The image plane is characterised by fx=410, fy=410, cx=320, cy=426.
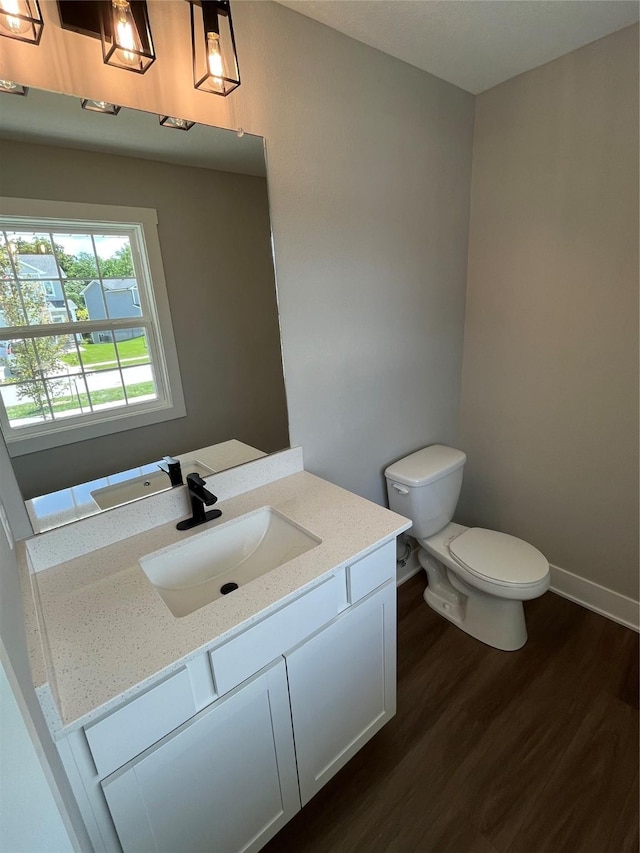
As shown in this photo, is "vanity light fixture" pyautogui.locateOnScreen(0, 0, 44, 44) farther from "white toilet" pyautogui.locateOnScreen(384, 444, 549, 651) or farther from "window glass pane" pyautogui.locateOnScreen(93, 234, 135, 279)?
"white toilet" pyautogui.locateOnScreen(384, 444, 549, 651)

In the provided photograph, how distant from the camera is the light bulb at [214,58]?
1086 mm

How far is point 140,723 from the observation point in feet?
2.76

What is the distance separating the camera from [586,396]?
188 cm

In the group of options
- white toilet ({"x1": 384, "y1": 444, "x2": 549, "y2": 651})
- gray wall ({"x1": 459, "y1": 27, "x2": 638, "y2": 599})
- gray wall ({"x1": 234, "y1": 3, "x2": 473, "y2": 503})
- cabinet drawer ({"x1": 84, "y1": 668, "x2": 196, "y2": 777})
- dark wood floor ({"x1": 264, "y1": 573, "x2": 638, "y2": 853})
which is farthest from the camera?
white toilet ({"x1": 384, "y1": 444, "x2": 549, "y2": 651})

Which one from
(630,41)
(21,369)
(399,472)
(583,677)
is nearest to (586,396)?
(399,472)

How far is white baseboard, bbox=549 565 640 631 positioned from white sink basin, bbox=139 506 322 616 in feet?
5.42

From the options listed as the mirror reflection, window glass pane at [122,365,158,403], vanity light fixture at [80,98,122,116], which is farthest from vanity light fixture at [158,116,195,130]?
the mirror reflection

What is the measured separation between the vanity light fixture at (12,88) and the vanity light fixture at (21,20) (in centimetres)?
9

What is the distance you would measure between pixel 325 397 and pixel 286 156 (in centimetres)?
86

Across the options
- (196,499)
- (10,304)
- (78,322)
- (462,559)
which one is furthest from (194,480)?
(462,559)

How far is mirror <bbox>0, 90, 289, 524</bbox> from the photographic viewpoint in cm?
102

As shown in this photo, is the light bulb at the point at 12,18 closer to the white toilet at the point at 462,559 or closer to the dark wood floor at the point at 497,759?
the white toilet at the point at 462,559

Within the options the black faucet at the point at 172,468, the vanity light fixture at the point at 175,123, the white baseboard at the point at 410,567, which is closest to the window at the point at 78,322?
the black faucet at the point at 172,468

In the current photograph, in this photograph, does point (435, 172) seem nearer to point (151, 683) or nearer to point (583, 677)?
point (151, 683)
